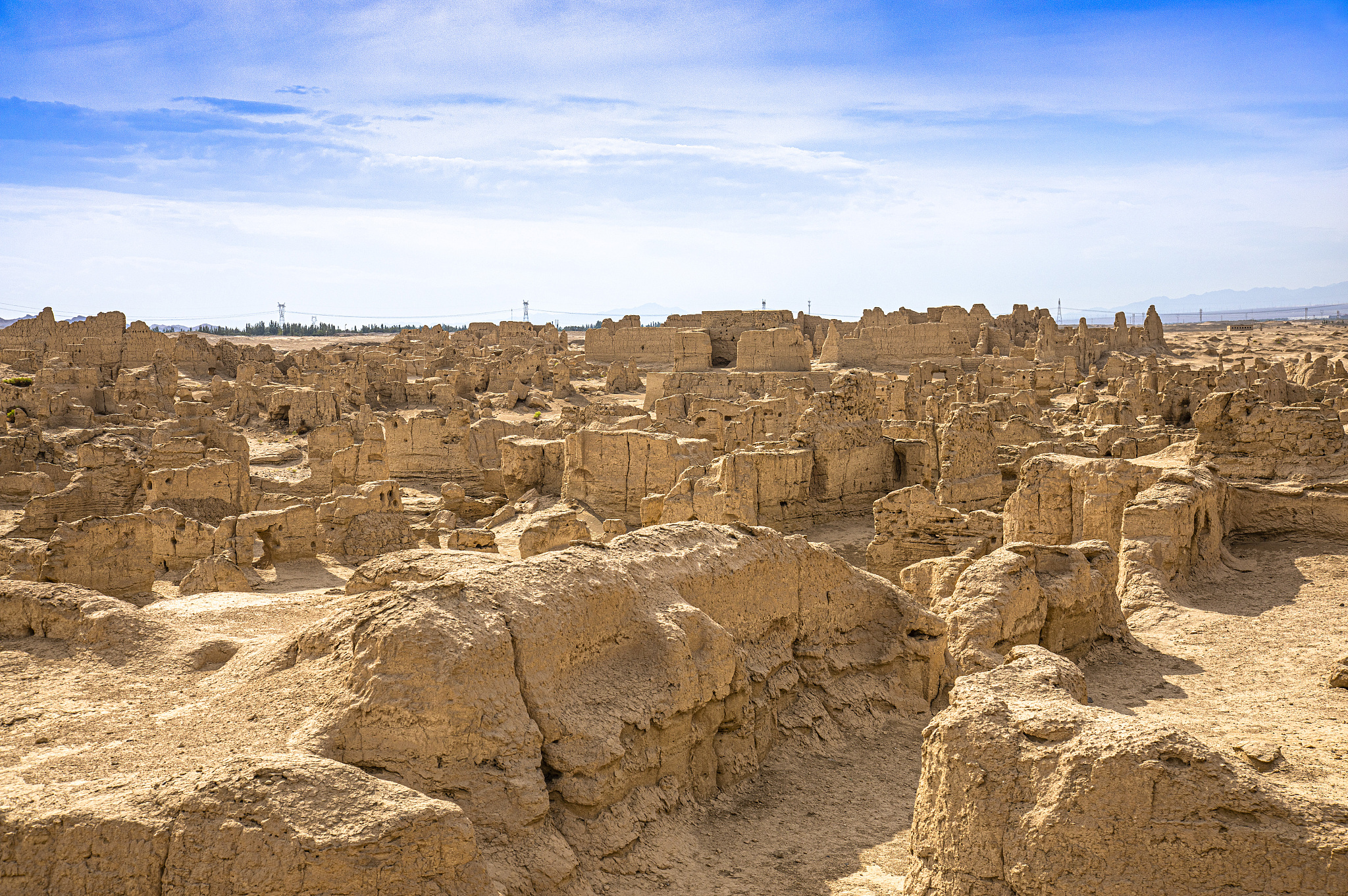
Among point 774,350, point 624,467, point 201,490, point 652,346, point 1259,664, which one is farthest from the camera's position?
point 652,346

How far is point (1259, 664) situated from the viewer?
7824 millimetres

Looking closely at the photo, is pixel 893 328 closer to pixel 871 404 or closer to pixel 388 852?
pixel 871 404

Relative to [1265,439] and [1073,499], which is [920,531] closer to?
[1073,499]

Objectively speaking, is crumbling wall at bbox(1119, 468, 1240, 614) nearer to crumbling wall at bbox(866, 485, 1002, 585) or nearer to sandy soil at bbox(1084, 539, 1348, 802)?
sandy soil at bbox(1084, 539, 1348, 802)

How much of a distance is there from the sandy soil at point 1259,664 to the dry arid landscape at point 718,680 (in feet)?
0.14

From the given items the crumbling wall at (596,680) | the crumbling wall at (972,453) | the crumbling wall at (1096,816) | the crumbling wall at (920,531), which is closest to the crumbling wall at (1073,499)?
the crumbling wall at (920,531)

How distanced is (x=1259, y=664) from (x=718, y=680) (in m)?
4.50

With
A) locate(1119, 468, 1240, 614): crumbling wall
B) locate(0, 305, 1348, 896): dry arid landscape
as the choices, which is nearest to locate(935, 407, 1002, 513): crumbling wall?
locate(0, 305, 1348, 896): dry arid landscape

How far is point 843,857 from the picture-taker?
5434mm

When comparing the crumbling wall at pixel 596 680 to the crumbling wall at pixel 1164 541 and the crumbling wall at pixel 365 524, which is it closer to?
the crumbling wall at pixel 1164 541

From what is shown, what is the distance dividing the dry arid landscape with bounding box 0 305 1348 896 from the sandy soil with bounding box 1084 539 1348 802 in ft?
0.14

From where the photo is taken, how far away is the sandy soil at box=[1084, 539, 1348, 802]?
5758mm

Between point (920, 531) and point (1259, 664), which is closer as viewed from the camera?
point (1259, 664)

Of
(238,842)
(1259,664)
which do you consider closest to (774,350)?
(1259,664)
